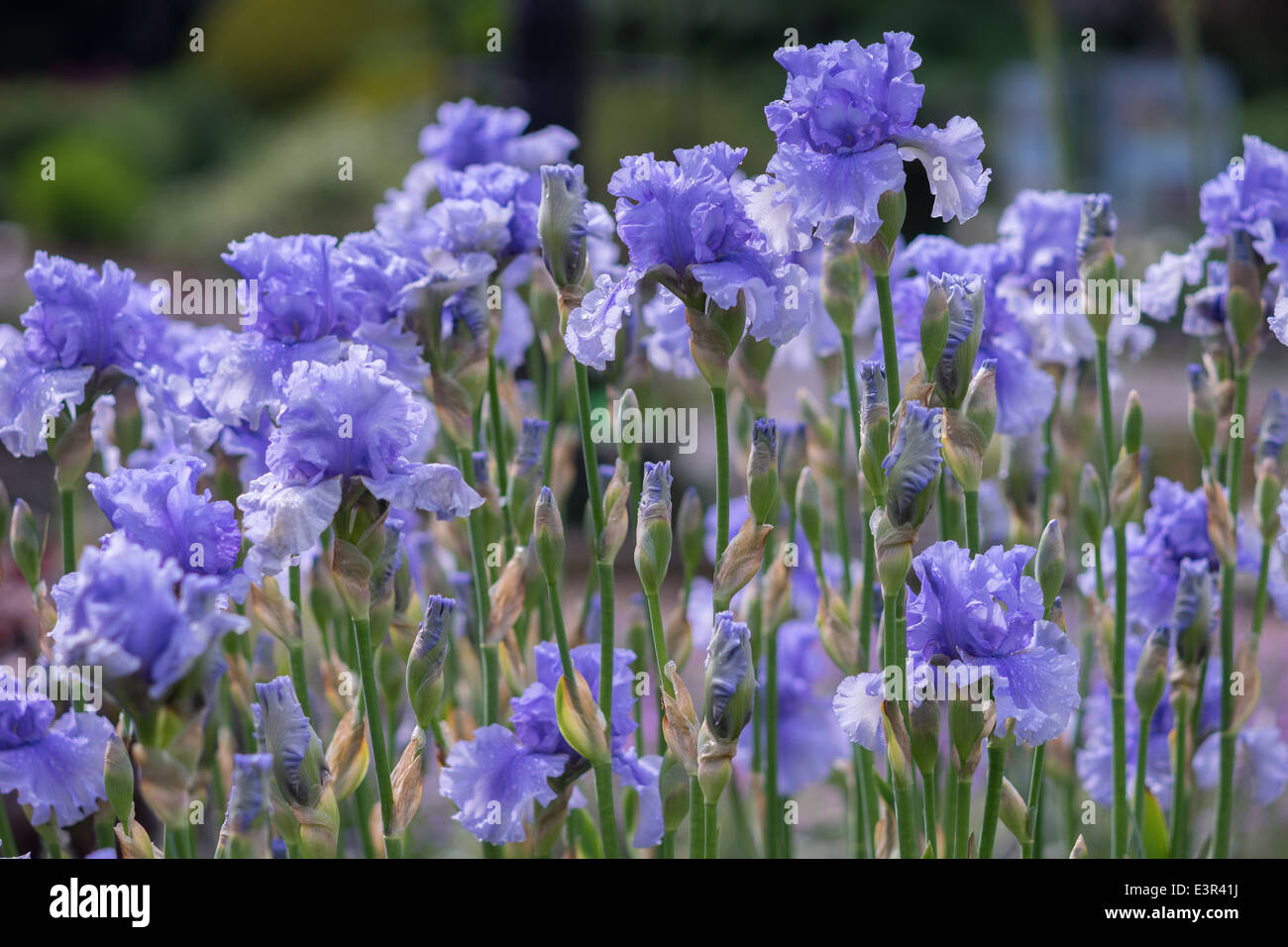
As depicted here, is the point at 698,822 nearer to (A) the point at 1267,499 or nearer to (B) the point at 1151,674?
(B) the point at 1151,674

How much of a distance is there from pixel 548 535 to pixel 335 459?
0.24m

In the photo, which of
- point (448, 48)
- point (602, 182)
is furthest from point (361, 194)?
point (602, 182)

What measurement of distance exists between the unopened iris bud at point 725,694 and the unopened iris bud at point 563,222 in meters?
0.34

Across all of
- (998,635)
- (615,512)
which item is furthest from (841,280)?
(998,635)

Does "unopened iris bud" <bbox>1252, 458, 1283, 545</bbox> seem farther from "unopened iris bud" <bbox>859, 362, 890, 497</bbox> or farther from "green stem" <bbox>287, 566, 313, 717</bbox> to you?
"green stem" <bbox>287, 566, 313, 717</bbox>

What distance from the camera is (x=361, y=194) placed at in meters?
9.23

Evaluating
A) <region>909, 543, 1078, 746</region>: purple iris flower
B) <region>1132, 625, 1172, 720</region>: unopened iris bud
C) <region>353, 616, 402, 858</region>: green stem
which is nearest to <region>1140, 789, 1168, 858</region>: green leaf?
<region>1132, 625, 1172, 720</region>: unopened iris bud

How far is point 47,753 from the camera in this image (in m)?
1.09

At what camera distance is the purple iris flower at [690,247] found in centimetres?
103

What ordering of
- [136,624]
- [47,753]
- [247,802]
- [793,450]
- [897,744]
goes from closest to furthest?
1. [136,624]
2. [247,802]
3. [897,744]
4. [47,753]
5. [793,450]

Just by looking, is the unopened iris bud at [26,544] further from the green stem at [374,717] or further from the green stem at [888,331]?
the green stem at [888,331]

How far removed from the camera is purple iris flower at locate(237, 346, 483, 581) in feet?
3.08

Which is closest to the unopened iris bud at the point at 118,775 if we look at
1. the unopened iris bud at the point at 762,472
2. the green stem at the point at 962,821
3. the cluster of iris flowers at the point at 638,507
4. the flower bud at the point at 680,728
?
the cluster of iris flowers at the point at 638,507
